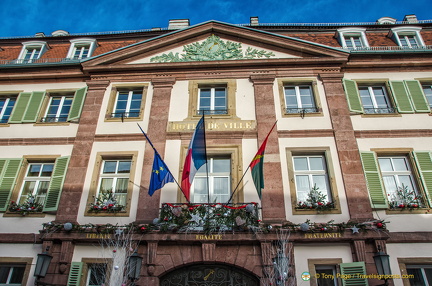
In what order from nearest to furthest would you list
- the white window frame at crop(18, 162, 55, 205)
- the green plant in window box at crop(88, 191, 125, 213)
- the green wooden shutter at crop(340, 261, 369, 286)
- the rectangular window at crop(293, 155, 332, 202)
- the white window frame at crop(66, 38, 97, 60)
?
the green wooden shutter at crop(340, 261, 369, 286), the green plant in window box at crop(88, 191, 125, 213), the rectangular window at crop(293, 155, 332, 202), the white window frame at crop(18, 162, 55, 205), the white window frame at crop(66, 38, 97, 60)

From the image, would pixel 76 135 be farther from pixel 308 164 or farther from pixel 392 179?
pixel 392 179

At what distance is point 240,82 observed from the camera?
13.0 metres

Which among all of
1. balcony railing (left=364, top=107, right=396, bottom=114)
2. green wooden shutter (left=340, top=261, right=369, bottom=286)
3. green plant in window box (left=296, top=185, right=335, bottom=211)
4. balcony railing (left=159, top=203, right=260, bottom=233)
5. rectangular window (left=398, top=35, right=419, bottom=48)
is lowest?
green wooden shutter (left=340, top=261, right=369, bottom=286)

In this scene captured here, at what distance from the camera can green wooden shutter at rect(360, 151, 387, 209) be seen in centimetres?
1016

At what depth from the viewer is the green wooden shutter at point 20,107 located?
12729 millimetres

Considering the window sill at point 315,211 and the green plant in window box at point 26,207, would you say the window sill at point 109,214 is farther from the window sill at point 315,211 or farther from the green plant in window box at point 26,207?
the window sill at point 315,211

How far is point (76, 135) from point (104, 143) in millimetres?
1008

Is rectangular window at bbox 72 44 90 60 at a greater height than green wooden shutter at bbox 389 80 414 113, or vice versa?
rectangular window at bbox 72 44 90 60

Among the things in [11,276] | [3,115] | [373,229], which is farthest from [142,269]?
[3,115]

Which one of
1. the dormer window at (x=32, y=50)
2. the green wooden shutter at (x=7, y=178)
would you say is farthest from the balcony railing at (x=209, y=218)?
the dormer window at (x=32, y=50)

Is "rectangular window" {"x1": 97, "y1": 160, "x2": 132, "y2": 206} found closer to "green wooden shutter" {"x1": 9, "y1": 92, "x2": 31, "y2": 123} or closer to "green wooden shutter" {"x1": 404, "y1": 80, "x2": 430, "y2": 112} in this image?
"green wooden shutter" {"x1": 9, "y1": 92, "x2": 31, "y2": 123}

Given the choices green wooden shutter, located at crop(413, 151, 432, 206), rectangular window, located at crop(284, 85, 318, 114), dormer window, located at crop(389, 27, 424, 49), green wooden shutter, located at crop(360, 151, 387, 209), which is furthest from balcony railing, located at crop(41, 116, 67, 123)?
dormer window, located at crop(389, 27, 424, 49)

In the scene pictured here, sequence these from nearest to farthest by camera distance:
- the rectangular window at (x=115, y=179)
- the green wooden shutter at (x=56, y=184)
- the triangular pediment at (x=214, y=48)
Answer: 1. the green wooden shutter at (x=56, y=184)
2. the rectangular window at (x=115, y=179)
3. the triangular pediment at (x=214, y=48)

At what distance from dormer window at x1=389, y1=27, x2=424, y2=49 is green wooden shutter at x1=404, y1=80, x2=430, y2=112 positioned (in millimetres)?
2291
